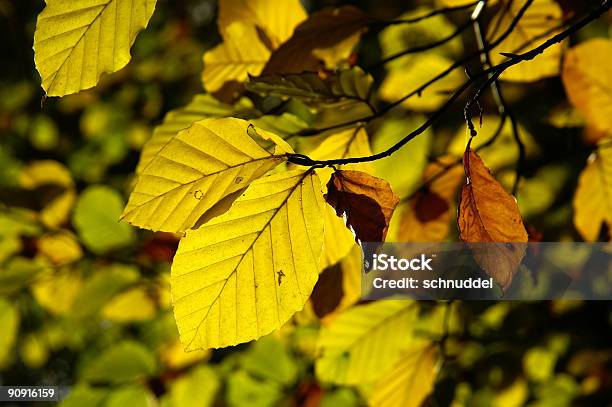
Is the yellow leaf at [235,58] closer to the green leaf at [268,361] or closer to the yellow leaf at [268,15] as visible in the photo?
the yellow leaf at [268,15]

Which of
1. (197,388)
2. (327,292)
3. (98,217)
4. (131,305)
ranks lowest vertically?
(197,388)

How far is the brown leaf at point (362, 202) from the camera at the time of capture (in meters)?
0.47

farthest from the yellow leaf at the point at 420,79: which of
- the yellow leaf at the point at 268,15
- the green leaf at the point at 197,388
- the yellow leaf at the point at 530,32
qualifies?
the green leaf at the point at 197,388

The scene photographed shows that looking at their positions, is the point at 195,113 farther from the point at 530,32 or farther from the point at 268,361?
the point at 268,361

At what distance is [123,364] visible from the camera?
1145 mm

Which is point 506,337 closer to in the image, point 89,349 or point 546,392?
point 546,392

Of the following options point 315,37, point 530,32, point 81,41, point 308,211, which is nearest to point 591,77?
point 530,32

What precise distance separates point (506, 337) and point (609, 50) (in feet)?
1.75

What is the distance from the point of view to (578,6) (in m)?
0.71

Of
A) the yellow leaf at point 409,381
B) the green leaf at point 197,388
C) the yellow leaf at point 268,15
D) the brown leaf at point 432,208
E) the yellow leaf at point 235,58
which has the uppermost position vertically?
the yellow leaf at point 268,15

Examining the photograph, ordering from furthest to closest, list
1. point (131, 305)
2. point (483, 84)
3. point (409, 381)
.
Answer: point (131, 305) < point (409, 381) < point (483, 84)

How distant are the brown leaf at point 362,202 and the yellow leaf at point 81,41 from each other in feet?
0.61

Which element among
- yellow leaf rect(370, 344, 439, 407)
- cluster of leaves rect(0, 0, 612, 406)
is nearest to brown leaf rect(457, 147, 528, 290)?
cluster of leaves rect(0, 0, 612, 406)

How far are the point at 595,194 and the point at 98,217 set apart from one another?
84cm
